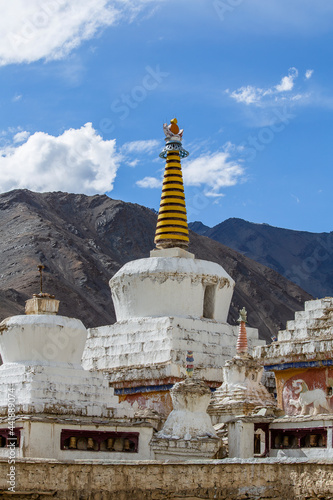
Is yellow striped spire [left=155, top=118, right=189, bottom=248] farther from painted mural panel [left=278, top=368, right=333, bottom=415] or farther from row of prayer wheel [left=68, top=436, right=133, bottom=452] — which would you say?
row of prayer wheel [left=68, top=436, right=133, bottom=452]

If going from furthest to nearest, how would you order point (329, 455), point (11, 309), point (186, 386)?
1. point (11, 309)
2. point (186, 386)
3. point (329, 455)

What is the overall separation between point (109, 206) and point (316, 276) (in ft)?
79.5

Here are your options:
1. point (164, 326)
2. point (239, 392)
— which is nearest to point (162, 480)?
point (239, 392)

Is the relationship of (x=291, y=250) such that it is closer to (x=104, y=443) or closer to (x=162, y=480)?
(x=104, y=443)

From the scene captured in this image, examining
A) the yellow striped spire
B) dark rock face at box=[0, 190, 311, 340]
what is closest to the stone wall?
the yellow striped spire

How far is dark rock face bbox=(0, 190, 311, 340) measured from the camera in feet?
168

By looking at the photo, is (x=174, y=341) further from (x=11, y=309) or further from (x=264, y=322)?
(x=264, y=322)

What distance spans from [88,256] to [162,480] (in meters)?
47.1

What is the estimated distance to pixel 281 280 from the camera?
Answer: 71062mm

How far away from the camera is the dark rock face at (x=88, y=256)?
51.1 m

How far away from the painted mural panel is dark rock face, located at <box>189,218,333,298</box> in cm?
6347

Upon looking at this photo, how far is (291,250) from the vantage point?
86.7m

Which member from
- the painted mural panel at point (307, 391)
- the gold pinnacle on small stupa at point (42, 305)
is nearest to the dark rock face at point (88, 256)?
the gold pinnacle on small stupa at point (42, 305)

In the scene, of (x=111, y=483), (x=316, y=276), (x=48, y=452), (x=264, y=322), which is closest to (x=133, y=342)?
(x=48, y=452)
